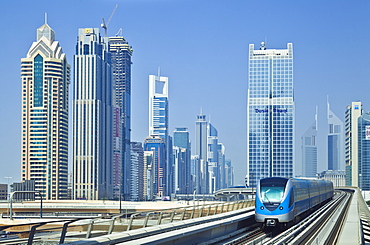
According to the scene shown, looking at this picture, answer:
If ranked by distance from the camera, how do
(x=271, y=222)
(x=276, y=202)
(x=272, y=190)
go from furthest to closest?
(x=272, y=190) → (x=276, y=202) → (x=271, y=222)

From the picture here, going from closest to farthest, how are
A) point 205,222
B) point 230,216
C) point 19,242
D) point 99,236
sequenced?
point 19,242 → point 99,236 → point 205,222 → point 230,216

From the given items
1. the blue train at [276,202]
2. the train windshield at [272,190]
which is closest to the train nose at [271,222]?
the blue train at [276,202]

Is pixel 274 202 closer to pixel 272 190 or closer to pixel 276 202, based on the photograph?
pixel 276 202

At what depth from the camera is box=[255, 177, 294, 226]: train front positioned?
37.0 m

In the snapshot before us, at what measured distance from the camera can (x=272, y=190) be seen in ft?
125

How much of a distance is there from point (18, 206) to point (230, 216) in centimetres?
9745

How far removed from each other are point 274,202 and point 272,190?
0.87 meters

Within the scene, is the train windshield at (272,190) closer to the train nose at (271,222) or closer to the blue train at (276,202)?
the blue train at (276,202)

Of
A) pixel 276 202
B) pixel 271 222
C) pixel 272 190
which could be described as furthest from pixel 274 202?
pixel 271 222

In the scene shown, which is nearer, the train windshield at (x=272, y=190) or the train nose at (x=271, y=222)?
the train nose at (x=271, y=222)

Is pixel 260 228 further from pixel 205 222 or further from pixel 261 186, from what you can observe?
pixel 205 222

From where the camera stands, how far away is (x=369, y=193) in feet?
520

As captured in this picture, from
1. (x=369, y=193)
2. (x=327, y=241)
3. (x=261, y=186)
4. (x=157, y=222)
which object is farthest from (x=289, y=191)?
(x=369, y=193)

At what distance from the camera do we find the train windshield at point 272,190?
37531 mm
